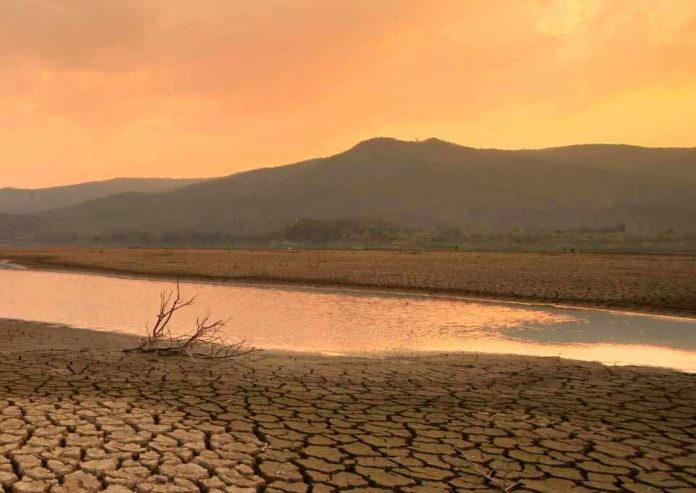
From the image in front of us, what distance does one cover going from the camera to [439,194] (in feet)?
369

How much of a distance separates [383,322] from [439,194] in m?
102

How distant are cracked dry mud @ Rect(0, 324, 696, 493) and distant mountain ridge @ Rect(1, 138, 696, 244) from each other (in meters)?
84.7

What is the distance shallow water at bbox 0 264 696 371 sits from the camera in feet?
32.7

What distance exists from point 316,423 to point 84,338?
687 cm

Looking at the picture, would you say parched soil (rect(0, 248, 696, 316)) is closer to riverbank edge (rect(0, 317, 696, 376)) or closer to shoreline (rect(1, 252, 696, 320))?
shoreline (rect(1, 252, 696, 320))

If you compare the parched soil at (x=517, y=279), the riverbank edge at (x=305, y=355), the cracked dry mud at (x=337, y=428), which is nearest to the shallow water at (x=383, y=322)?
the riverbank edge at (x=305, y=355)

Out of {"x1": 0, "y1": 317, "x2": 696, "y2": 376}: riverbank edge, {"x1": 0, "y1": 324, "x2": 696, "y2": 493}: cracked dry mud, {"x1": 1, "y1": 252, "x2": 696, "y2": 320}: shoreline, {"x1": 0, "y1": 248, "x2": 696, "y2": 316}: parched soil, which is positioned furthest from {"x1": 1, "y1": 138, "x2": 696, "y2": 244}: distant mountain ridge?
{"x1": 0, "y1": 324, "x2": 696, "y2": 493}: cracked dry mud

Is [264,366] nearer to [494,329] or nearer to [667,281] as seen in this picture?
[494,329]

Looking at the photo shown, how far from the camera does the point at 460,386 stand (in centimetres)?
677

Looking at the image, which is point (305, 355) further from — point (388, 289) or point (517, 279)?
point (517, 279)

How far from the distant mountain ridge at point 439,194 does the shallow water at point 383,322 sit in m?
75.4

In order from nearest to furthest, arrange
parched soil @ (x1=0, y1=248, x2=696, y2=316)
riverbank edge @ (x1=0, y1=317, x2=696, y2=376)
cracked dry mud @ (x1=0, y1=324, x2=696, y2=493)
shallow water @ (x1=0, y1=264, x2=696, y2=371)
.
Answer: cracked dry mud @ (x1=0, y1=324, x2=696, y2=493), riverbank edge @ (x1=0, y1=317, x2=696, y2=376), shallow water @ (x1=0, y1=264, x2=696, y2=371), parched soil @ (x1=0, y1=248, x2=696, y2=316)

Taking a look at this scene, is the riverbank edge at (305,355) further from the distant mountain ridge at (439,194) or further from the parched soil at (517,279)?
the distant mountain ridge at (439,194)

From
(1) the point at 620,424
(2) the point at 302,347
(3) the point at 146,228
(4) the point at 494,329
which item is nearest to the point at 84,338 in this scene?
(2) the point at 302,347
